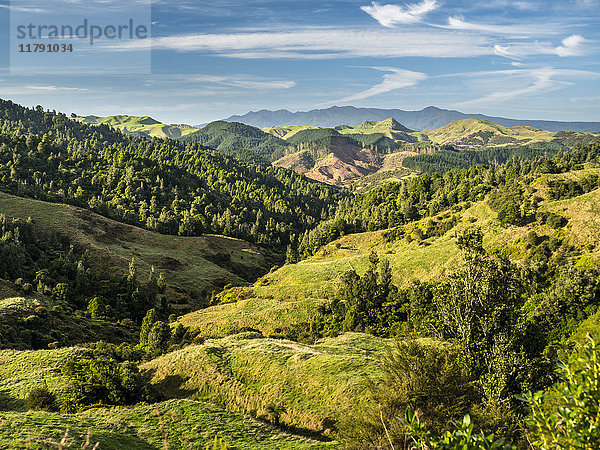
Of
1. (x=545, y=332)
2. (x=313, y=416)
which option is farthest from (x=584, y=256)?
(x=313, y=416)

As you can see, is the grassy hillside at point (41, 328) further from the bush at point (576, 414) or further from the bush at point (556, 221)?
the bush at point (556, 221)

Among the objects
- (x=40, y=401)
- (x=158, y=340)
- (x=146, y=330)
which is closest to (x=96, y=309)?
(x=146, y=330)

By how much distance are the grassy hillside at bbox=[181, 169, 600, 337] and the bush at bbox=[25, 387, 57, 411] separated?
3306 centimetres

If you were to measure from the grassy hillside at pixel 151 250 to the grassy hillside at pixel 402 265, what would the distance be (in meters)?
25.6

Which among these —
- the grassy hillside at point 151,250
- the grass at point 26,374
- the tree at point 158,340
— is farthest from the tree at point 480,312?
the grassy hillside at point 151,250

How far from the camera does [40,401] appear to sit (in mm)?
27688

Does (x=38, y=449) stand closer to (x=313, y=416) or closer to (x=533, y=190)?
(x=313, y=416)

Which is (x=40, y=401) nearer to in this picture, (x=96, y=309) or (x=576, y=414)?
(x=576, y=414)

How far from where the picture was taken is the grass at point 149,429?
1939 centimetres

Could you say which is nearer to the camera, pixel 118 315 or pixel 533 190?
pixel 118 315

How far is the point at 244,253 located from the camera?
170625mm

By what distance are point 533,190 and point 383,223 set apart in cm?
7062

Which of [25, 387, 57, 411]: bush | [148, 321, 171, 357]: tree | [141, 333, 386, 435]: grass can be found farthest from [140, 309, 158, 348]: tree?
[25, 387, 57, 411]: bush

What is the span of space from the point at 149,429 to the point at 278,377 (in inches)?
492
